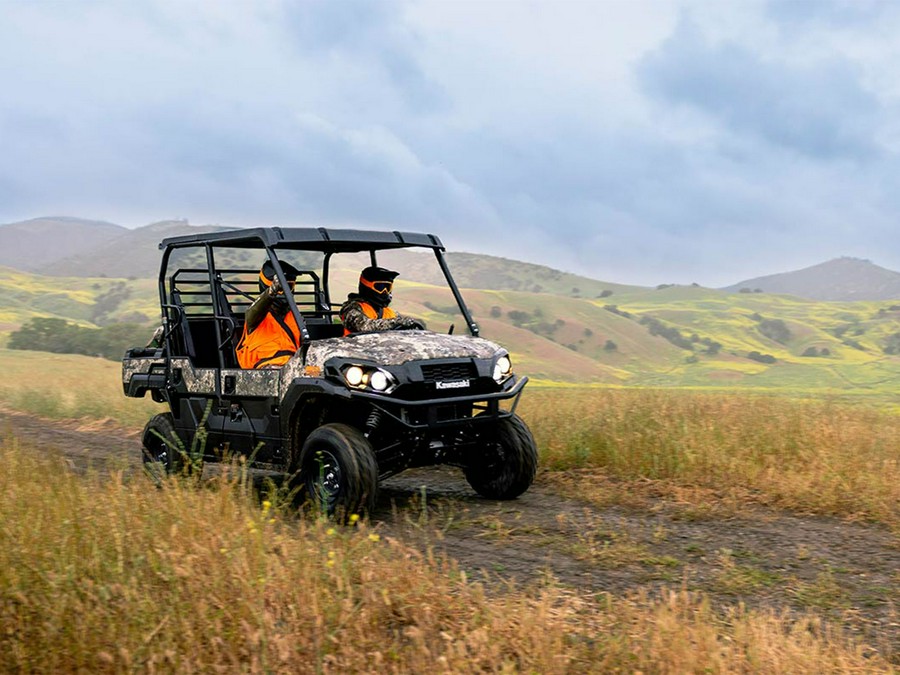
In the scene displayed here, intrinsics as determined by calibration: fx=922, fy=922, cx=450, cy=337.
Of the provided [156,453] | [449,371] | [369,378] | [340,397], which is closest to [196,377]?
[156,453]

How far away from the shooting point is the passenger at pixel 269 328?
26.3 feet

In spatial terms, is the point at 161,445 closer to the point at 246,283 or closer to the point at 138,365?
the point at 138,365

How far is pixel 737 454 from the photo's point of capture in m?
8.92

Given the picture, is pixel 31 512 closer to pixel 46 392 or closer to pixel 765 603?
pixel 765 603

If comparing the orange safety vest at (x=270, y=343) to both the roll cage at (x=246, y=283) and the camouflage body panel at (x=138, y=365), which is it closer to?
the roll cage at (x=246, y=283)

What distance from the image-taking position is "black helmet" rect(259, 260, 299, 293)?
8.00 m

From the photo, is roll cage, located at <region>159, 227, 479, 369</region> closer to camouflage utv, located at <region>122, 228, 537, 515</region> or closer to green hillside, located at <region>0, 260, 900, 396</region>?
camouflage utv, located at <region>122, 228, 537, 515</region>

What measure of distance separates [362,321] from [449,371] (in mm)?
1069

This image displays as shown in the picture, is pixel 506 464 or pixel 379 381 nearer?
pixel 379 381

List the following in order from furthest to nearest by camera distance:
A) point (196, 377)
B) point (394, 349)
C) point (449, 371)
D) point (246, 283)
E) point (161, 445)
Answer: point (161, 445)
point (246, 283)
point (196, 377)
point (449, 371)
point (394, 349)

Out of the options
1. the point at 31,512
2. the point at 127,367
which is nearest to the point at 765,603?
the point at 31,512

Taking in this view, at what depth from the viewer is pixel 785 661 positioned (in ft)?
12.6

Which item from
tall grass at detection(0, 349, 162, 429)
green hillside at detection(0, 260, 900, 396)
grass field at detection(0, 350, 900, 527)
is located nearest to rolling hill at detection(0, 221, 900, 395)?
green hillside at detection(0, 260, 900, 396)

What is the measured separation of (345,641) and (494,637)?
66 cm
